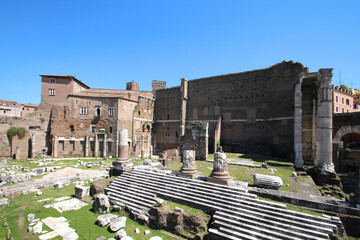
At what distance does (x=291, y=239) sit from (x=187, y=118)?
2368cm

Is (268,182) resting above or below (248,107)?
below

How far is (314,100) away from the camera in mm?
16703

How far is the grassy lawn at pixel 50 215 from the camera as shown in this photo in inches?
270

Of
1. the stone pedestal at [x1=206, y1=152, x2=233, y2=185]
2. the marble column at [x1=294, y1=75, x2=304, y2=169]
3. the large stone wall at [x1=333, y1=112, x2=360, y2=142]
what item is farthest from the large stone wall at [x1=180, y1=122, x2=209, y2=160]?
the large stone wall at [x1=333, y1=112, x2=360, y2=142]

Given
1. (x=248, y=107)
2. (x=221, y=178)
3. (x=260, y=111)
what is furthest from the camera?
(x=248, y=107)

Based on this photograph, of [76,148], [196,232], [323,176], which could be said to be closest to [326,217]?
[196,232]

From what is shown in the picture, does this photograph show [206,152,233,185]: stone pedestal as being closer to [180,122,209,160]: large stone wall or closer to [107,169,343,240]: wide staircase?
[107,169,343,240]: wide staircase

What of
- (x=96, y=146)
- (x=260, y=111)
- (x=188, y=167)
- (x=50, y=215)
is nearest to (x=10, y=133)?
(x=96, y=146)

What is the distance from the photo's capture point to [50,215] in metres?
8.25

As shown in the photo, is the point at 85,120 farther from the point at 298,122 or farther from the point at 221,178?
Result: the point at 298,122

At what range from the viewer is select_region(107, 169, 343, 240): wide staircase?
232 inches

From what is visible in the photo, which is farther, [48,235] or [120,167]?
[120,167]

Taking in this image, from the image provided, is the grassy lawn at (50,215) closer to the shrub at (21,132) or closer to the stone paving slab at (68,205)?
the stone paving slab at (68,205)

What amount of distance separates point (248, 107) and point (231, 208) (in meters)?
18.0
